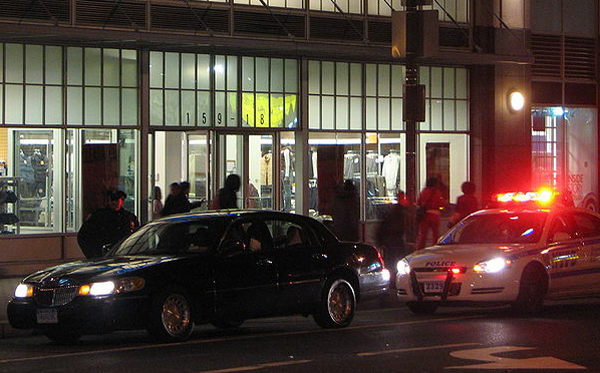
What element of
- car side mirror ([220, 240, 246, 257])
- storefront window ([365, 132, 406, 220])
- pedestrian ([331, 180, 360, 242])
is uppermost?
storefront window ([365, 132, 406, 220])

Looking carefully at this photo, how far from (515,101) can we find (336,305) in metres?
14.0

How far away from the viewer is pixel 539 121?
28.0 metres

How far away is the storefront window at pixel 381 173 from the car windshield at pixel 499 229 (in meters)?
8.62

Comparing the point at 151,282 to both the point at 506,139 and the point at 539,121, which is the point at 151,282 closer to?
the point at 506,139

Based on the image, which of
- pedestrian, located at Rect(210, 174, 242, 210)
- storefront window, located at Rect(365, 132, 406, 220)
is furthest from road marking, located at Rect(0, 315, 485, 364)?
storefront window, located at Rect(365, 132, 406, 220)

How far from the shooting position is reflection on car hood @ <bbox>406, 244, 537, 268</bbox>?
14.8 meters

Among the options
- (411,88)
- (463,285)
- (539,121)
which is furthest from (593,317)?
(539,121)

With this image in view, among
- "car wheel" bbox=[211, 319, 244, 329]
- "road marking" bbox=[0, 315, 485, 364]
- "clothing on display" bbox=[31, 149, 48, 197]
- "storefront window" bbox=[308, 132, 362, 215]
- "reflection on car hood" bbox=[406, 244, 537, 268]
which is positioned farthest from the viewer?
"storefront window" bbox=[308, 132, 362, 215]

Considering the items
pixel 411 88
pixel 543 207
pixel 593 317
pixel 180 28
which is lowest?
pixel 593 317

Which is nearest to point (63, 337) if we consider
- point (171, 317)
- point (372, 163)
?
point (171, 317)

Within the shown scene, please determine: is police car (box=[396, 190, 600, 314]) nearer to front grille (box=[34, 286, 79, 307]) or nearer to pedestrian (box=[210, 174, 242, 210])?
pedestrian (box=[210, 174, 242, 210])

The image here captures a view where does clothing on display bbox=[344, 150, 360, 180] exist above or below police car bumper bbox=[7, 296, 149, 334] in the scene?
above

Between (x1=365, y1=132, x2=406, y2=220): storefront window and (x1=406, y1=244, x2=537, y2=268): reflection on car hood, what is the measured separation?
9574mm

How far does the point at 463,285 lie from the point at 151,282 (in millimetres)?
4559
